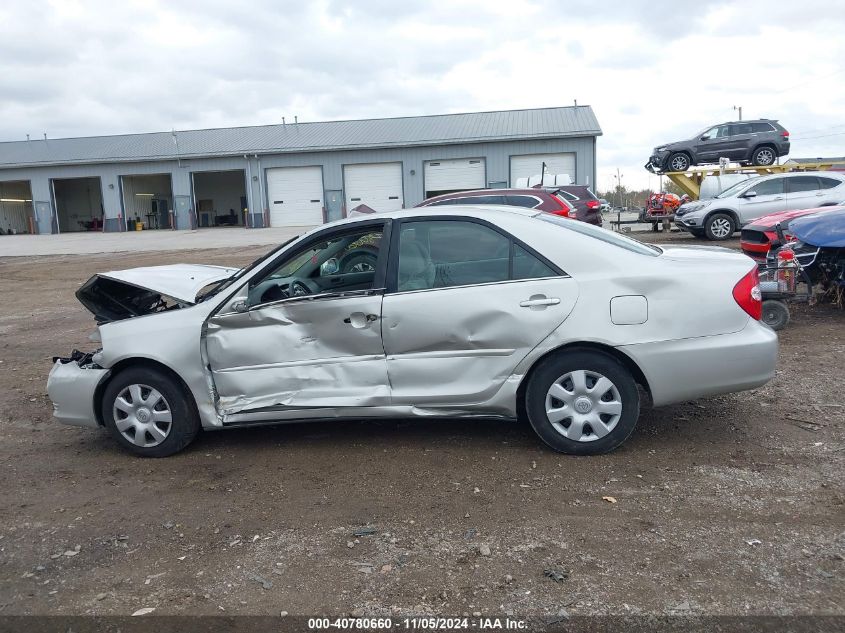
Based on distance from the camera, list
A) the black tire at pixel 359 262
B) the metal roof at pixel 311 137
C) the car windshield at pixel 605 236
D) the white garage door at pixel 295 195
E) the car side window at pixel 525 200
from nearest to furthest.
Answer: the car windshield at pixel 605 236 → the black tire at pixel 359 262 → the car side window at pixel 525 200 → the metal roof at pixel 311 137 → the white garage door at pixel 295 195

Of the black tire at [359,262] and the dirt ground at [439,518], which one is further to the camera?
the black tire at [359,262]

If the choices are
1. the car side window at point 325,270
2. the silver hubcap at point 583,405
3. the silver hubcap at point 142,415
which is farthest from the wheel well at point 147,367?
the silver hubcap at point 583,405

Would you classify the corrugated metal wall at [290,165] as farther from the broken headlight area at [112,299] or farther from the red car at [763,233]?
the broken headlight area at [112,299]

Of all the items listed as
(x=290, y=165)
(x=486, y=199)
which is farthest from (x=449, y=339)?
(x=290, y=165)

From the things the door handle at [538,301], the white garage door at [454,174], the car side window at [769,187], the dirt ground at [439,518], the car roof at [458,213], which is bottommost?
the dirt ground at [439,518]

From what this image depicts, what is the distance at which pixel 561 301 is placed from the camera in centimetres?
439

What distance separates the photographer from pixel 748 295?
441cm

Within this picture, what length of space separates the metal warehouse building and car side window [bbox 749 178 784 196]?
17.5m

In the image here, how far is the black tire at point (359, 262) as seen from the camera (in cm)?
512

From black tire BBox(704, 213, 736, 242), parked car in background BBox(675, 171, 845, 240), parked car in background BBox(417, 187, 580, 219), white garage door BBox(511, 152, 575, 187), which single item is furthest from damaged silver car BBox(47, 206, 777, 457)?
white garage door BBox(511, 152, 575, 187)

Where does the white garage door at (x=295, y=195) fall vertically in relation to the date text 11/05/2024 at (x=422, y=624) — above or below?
above

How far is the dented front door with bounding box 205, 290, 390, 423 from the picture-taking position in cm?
459

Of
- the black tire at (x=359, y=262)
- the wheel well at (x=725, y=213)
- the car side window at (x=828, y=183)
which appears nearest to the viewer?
the black tire at (x=359, y=262)

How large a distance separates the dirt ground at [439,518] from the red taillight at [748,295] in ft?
2.95
